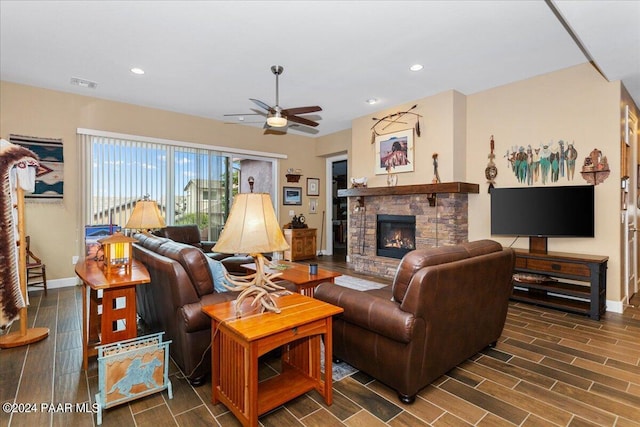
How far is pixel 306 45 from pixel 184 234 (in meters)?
3.42

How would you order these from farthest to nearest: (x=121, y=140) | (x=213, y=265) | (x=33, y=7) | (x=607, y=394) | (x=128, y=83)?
(x=121, y=140) → (x=128, y=83) → (x=33, y=7) → (x=213, y=265) → (x=607, y=394)

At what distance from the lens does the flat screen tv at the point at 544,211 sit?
12.3 feet

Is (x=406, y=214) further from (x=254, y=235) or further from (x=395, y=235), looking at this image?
(x=254, y=235)

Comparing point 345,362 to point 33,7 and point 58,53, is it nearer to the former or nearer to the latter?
point 33,7

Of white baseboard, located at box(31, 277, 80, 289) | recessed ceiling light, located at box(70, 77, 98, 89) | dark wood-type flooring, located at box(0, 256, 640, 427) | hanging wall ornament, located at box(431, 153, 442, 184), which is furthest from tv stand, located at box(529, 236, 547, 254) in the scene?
white baseboard, located at box(31, 277, 80, 289)

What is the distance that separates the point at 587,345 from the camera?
9.29 ft

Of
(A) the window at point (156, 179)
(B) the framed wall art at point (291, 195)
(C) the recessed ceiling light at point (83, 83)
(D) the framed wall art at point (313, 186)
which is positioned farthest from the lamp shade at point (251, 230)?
(D) the framed wall art at point (313, 186)

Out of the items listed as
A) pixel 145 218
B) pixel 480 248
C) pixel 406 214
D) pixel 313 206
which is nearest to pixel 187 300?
pixel 145 218

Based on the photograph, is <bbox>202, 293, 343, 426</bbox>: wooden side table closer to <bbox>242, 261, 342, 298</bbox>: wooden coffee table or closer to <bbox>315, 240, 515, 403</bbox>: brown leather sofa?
<bbox>315, 240, 515, 403</bbox>: brown leather sofa

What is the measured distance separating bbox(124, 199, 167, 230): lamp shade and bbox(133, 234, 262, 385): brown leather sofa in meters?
0.99

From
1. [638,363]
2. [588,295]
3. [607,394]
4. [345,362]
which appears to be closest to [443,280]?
[345,362]

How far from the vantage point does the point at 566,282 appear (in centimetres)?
405

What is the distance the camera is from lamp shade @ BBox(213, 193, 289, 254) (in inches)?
69.9

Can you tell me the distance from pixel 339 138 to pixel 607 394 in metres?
6.11
